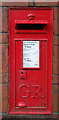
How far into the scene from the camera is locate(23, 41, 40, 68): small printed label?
1902 mm

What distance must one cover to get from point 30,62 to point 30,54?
131mm

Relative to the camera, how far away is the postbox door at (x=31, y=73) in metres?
1.91

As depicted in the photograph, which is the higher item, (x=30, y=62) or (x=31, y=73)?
(x=30, y=62)

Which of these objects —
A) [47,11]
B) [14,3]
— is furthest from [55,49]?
[14,3]

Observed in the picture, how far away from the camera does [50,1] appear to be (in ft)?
6.36

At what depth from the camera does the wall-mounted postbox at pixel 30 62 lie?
1.89 metres

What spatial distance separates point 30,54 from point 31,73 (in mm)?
317

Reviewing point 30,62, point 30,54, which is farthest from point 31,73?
point 30,54

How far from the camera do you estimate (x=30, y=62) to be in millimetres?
1921

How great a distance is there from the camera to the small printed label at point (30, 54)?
1.90 metres

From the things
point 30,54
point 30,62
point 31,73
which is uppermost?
point 30,54

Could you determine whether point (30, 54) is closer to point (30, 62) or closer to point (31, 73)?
point (30, 62)

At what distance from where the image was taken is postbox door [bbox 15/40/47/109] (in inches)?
75.2

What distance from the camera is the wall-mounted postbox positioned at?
1895 millimetres
